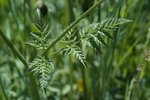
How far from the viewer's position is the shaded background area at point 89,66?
130 cm

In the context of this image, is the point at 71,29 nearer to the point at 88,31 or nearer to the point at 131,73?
the point at 88,31

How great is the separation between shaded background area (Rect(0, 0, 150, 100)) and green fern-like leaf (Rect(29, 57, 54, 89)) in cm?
26

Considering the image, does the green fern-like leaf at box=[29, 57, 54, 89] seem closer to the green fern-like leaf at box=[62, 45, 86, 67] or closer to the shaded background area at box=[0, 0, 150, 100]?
the green fern-like leaf at box=[62, 45, 86, 67]

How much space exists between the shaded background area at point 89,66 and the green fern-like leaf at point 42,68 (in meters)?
0.26

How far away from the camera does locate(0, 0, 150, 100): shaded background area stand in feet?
4.28

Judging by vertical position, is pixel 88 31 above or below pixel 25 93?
above

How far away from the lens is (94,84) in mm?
1445

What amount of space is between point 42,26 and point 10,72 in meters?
0.72

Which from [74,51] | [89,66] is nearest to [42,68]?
A: [74,51]

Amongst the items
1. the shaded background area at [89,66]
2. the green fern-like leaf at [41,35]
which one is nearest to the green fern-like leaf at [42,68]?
the green fern-like leaf at [41,35]

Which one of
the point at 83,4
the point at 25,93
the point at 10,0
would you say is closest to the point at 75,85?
the point at 25,93

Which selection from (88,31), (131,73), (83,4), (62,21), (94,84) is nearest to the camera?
(88,31)

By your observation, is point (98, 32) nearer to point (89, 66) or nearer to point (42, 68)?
point (42, 68)

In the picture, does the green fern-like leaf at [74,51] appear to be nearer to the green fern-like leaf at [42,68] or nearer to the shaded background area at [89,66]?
the green fern-like leaf at [42,68]
